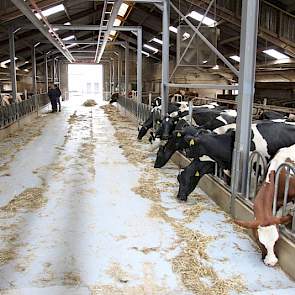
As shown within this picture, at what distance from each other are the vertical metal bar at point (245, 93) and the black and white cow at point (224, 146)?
0.41 metres

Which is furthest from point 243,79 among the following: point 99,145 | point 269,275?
point 99,145

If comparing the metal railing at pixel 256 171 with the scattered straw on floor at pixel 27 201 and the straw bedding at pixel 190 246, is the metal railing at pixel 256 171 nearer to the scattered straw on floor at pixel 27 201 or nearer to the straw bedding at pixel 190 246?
the straw bedding at pixel 190 246

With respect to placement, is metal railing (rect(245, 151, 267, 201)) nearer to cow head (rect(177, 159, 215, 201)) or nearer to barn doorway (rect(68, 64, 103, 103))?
cow head (rect(177, 159, 215, 201))

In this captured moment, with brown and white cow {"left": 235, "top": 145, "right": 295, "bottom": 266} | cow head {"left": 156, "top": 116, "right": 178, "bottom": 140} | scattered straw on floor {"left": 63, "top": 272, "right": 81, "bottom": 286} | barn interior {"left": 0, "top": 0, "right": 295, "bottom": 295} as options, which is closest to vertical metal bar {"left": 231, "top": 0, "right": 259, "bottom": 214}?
barn interior {"left": 0, "top": 0, "right": 295, "bottom": 295}

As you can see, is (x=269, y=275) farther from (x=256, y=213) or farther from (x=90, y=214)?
(x=90, y=214)

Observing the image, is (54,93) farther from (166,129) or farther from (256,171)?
(256,171)

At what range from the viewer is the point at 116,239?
3.77m

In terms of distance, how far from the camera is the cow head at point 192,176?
4.95m

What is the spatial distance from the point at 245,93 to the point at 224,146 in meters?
0.78

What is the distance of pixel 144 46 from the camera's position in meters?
23.8

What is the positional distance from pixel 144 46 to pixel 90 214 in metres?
20.6

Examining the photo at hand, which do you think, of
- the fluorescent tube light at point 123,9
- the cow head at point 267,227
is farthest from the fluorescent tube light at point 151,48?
the cow head at point 267,227

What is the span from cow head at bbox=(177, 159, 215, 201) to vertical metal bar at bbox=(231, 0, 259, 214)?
70 cm

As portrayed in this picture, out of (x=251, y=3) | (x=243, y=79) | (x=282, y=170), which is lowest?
(x=282, y=170)
